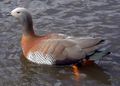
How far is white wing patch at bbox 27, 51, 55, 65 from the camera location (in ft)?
30.3

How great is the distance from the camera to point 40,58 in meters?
9.34

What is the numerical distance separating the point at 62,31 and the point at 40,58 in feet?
4.27

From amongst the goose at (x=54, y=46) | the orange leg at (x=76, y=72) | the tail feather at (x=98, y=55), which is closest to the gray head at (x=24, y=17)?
the goose at (x=54, y=46)

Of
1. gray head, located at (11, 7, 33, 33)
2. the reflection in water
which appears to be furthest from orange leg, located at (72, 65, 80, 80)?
gray head, located at (11, 7, 33, 33)

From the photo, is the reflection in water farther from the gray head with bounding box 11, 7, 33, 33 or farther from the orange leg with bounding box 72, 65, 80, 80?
the gray head with bounding box 11, 7, 33, 33

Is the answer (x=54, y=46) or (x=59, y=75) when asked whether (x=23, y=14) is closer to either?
(x=54, y=46)

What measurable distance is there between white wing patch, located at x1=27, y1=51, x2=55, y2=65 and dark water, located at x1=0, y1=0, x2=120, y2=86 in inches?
4.7

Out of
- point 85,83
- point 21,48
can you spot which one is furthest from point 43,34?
point 85,83

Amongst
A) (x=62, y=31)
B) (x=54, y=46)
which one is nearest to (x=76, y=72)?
(x=54, y=46)

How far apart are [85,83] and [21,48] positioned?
77.9 inches

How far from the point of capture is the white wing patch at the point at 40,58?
923 centimetres

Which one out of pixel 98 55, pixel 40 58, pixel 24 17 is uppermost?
pixel 24 17

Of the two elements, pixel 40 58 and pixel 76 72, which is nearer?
pixel 76 72

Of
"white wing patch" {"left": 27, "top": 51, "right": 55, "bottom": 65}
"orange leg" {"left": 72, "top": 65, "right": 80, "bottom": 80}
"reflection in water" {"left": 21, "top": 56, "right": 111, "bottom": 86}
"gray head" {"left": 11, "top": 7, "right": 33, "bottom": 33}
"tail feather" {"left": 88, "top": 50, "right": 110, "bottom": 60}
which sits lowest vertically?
"reflection in water" {"left": 21, "top": 56, "right": 111, "bottom": 86}
